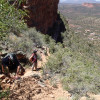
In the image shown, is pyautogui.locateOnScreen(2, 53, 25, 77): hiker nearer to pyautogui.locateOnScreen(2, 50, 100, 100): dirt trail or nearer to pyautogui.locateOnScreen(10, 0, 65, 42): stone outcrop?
pyautogui.locateOnScreen(2, 50, 100, 100): dirt trail

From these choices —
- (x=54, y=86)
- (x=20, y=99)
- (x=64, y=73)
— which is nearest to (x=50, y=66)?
(x=64, y=73)

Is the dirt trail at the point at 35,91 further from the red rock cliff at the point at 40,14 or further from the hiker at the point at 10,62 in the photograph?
the red rock cliff at the point at 40,14

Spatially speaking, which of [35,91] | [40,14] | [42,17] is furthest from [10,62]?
[42,17]

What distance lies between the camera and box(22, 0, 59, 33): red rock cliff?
19.0 meters

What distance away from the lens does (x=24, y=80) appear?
18.7 ft

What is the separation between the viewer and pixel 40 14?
21.9 m

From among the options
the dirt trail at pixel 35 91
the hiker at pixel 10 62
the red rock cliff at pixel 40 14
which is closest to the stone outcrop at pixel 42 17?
the red rock cliff at pixel 40 14

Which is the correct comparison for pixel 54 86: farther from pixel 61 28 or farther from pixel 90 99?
pixel 61 28

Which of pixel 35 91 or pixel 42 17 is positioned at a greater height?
pixel 42 17

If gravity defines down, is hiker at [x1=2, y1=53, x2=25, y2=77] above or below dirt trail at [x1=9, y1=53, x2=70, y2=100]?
above

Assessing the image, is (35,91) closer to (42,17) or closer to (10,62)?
(10,62)

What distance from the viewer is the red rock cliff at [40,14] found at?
19.0 m

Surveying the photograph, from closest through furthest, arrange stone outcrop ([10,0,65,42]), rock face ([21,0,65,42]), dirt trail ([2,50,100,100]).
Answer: dirt trail ([2,50,100,100]) → stone outcrop ([10,0,65,42]) → rock face ([21,0,65,42])

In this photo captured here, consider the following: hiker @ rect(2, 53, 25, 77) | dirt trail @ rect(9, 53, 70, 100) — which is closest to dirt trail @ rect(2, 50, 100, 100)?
dirt trail @ rect(9, 53, 70, 100)
